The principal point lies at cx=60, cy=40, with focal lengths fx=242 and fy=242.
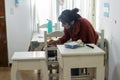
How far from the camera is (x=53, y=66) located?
328cm

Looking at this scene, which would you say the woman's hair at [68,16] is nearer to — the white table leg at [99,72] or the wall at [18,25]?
the white table leg at [99,72]

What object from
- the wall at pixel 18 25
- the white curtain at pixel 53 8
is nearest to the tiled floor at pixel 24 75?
the wall at pixel 18 25

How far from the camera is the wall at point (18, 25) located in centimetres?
434

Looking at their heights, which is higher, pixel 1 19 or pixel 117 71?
pixel 1 19

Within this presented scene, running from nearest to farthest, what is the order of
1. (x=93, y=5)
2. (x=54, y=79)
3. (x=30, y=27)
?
(x=54, y=79)
(x=93, y=5)
(x=30, y=27)

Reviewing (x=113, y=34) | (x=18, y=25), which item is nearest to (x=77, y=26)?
(x=113, y=34)

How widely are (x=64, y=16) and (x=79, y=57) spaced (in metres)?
0.66

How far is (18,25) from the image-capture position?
4438 millimetres

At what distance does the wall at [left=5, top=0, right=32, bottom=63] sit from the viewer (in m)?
4.34

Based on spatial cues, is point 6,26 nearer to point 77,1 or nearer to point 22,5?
point 22,5

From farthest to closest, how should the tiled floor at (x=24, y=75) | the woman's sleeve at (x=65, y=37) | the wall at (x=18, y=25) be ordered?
the wall at (x=18, y=25) → the tiled floor at (x=24, y=75) → the woman's sleeve at (x=65, y=37)

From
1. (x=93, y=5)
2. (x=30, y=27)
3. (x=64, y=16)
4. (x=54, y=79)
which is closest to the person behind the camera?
(x=64, y=16)

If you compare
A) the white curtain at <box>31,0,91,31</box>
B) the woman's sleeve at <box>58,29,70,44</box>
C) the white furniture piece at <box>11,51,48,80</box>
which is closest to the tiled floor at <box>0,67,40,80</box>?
the white curtain at <box>31,0,91,31</box>

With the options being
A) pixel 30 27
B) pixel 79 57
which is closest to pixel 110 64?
pixel 79 57
